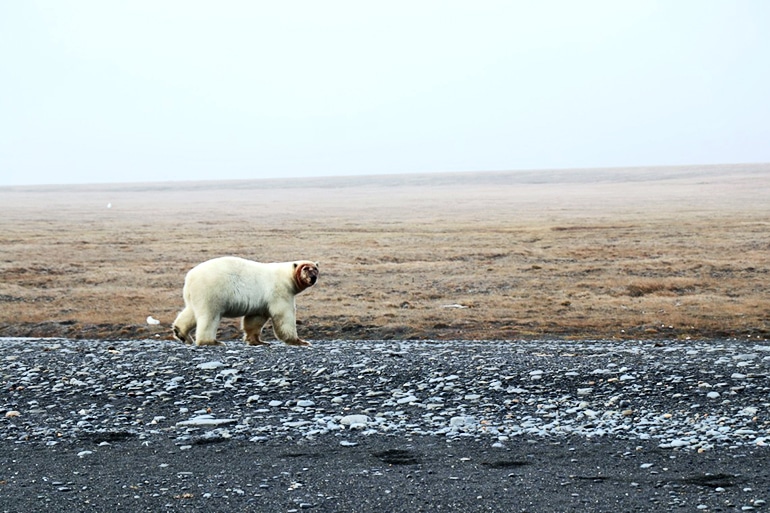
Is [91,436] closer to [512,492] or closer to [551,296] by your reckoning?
[512,492]

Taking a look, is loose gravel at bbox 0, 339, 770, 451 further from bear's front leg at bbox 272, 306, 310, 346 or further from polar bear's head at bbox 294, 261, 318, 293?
polar bear's head at bbox 294, 261, 318, 293

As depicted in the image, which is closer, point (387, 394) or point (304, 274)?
point (387, 394)

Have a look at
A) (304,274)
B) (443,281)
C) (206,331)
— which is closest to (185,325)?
(206,331)

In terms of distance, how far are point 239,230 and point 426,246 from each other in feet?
62.8

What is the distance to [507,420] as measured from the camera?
10.6 m

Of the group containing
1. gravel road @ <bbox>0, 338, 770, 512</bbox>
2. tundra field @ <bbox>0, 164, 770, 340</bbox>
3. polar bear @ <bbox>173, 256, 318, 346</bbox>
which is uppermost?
polar bear @ <bbox>173, 256, 318, 346</bbox>

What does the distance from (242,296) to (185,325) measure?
1225 millimetres

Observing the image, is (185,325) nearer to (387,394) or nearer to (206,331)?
(206,331)

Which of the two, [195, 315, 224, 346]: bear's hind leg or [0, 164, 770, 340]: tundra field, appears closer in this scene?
[195, 315, 224, 346]: bear's hind leg

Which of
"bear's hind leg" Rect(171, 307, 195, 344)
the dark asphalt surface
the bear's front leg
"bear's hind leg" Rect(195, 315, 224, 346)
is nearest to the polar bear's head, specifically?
the bear's front leg

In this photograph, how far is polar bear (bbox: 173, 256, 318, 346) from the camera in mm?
15570

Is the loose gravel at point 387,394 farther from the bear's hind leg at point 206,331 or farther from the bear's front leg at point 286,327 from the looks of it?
the bear's front leg at point 286,327

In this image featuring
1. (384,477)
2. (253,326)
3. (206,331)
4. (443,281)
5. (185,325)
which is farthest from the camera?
(443,281)

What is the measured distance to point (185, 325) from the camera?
16.3m
